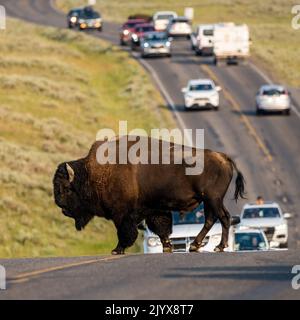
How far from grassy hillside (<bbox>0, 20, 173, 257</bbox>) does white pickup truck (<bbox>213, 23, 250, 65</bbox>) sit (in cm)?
501

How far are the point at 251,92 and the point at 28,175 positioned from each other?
30.1 metres

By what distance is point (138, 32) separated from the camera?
90.0 m

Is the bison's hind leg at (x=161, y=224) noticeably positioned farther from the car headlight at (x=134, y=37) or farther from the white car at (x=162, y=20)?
the white car at (x=162, y=20)

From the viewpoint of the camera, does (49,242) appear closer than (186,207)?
No

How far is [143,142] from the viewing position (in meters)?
18.8

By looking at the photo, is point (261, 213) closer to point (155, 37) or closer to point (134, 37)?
point (155, 37)

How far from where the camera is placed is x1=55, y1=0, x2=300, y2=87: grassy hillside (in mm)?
82456

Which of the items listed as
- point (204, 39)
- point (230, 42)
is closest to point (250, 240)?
point (230, 42)

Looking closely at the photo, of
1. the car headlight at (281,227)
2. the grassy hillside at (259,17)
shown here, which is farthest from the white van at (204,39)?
the car headlight at (281,227)

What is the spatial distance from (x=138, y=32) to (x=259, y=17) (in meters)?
26.7

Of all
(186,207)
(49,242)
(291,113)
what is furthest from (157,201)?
(291,113)

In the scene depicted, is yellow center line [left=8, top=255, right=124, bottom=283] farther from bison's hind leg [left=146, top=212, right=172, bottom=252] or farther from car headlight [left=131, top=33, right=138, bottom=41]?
car headlight [left=131, top=33, right=138, bottom=41]

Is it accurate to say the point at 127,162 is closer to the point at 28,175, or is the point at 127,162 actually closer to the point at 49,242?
the point at 49,242

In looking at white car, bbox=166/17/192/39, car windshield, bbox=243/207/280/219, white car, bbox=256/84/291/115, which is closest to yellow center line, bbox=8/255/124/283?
car windshield, bbox=243/207/280/219
